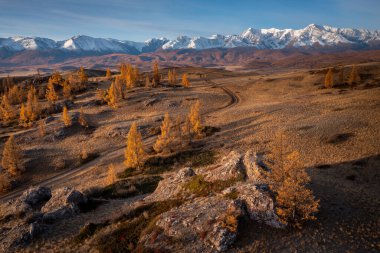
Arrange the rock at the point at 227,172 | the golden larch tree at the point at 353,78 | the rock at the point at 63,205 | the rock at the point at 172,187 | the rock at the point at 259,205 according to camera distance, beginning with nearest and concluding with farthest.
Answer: the rock at the point at 259,205 < the rock at the point at 63,205 < the rock at the point at 227,172 < the rock at the point at 172,187 < the golden larch tree at the point at 353,78

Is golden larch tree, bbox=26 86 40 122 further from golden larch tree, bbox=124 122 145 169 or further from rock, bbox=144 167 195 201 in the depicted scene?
rock, bbox=144 167 195 201

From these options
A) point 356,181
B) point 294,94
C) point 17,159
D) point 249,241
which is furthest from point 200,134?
point 294,94

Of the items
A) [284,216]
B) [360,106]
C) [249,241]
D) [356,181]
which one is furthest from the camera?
[360,106]

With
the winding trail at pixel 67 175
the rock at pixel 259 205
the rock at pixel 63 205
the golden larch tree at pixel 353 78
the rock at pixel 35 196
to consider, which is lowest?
the winding trail at pixel 67 175

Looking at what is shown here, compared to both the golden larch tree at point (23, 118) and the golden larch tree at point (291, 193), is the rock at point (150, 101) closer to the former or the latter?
the golden larch tree at point (23, 118)

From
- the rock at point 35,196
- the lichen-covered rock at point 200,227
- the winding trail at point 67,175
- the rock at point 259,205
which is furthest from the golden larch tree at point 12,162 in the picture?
the rock at point 259,205

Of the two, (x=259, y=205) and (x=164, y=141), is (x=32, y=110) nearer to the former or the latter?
(x=164, y=141)

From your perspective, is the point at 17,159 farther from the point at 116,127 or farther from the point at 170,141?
the point at 170,141
